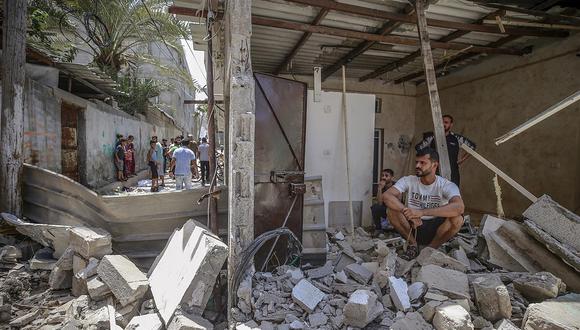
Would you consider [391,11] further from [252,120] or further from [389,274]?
[389,274]

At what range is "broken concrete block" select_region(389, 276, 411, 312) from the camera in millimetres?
2752

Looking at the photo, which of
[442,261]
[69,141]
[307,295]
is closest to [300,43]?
[442,261]

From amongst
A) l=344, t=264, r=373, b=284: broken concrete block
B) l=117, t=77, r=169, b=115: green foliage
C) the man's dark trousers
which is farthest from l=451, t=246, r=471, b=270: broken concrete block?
l=117, t=77, r=169, b=115: green foliage

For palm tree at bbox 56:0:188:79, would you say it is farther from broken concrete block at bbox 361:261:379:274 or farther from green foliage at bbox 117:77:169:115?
broken concrete block at bbox 361:261:379:274

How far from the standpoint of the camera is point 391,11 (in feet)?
16.0

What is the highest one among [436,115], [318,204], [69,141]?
[436,115]

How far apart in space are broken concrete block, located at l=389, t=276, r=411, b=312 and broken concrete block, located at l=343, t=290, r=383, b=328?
7.5 inches

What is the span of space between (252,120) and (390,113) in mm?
6700

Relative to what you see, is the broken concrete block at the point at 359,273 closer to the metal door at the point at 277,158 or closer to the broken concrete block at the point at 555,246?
the metal door at the point at 277,158

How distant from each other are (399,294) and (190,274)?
1870mm

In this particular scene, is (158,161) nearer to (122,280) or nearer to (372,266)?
(122,280)

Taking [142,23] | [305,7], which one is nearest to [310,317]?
[305,7]

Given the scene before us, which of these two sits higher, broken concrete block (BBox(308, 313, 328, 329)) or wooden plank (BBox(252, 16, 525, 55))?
wooden plank (BBox(252, 16, 525, 55))

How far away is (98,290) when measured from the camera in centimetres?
332
